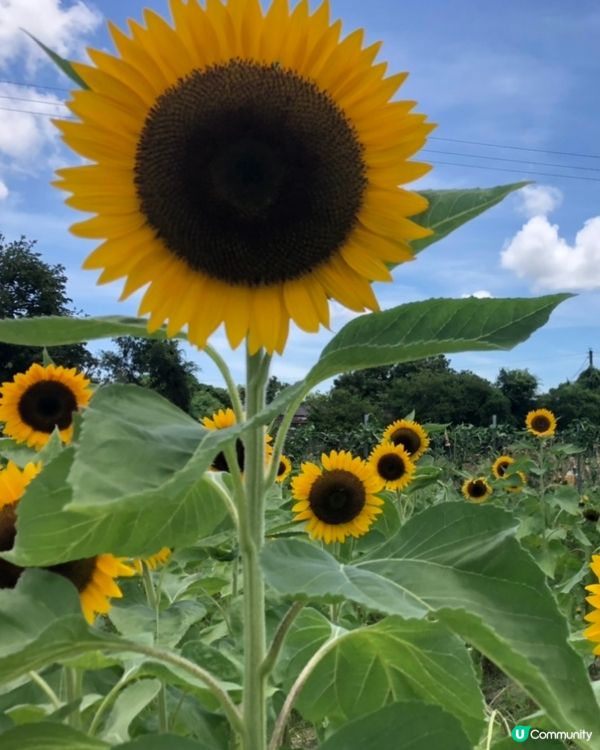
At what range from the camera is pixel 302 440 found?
19.6 m

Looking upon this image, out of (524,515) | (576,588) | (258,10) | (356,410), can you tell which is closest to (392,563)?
(258,10)

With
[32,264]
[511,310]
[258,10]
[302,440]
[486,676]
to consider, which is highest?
[32,264]

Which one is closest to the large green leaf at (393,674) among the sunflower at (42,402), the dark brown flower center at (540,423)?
the sunflower at (42,402)

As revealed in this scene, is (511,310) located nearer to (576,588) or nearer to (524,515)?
(576,588)

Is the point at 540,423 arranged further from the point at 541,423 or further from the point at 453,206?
the point at 453,206

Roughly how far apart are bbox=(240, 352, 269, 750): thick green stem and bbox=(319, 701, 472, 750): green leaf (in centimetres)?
19

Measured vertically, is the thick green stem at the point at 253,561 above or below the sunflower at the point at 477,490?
below

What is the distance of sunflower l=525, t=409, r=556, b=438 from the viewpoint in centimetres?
872

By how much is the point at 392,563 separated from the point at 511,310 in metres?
0.38

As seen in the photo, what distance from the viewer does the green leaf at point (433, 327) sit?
1.08m

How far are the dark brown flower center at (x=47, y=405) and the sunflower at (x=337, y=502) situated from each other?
1.26 m

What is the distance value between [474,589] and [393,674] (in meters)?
0.32

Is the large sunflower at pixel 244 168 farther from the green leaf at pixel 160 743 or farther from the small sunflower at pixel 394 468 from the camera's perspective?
the small sunflower at pixel 394 468

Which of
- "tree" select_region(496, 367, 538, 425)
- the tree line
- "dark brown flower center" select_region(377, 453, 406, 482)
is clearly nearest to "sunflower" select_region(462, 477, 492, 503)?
"dark brown flower center" select_region(377, 453, 406, 482)
